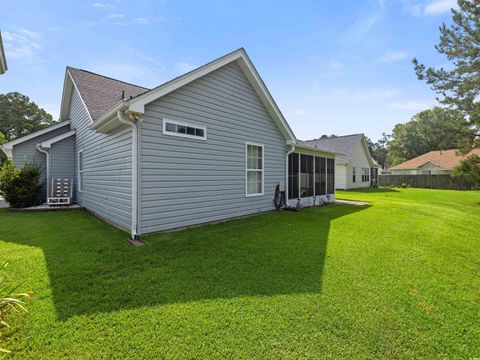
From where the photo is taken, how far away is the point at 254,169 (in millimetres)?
8164

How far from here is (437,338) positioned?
2443 millimetres

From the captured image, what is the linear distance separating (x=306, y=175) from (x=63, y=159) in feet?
34.8

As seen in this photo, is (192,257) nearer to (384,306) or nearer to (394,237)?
(384,306)

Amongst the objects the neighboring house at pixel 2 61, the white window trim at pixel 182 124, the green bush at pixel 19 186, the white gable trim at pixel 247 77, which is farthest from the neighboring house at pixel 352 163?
the neighboring house at pixel 2 61

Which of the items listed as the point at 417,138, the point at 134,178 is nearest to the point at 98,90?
the point at 134,178

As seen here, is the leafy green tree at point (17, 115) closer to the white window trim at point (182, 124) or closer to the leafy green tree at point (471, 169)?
the white window trim at point (182, 124)

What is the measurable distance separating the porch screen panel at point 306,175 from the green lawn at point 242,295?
5.01m

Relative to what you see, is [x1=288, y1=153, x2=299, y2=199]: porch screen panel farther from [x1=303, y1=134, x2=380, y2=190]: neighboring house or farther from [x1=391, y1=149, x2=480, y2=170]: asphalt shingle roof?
[x1=391, y1=149, x2=480, y2=170]: asphalt shingle roof

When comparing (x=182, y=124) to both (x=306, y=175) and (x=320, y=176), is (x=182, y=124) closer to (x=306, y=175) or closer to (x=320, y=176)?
(x=306, y=175)

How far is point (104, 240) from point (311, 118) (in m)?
17.3

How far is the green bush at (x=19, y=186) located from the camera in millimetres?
8703

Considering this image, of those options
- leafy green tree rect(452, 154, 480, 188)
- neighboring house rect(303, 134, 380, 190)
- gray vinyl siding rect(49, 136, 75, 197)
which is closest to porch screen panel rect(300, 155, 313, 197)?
gray vinyl siding rect(49, 136, 75, 197)

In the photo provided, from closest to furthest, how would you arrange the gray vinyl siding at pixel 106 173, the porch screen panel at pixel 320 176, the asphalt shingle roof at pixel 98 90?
the gray vinyl siding at pixel 106 173, the asphalt shingle roof at pixel 98 90, the porch screen panel at pixel 320 176

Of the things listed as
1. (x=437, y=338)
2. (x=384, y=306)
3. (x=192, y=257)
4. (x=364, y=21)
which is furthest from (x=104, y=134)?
(x=364, y=21)
